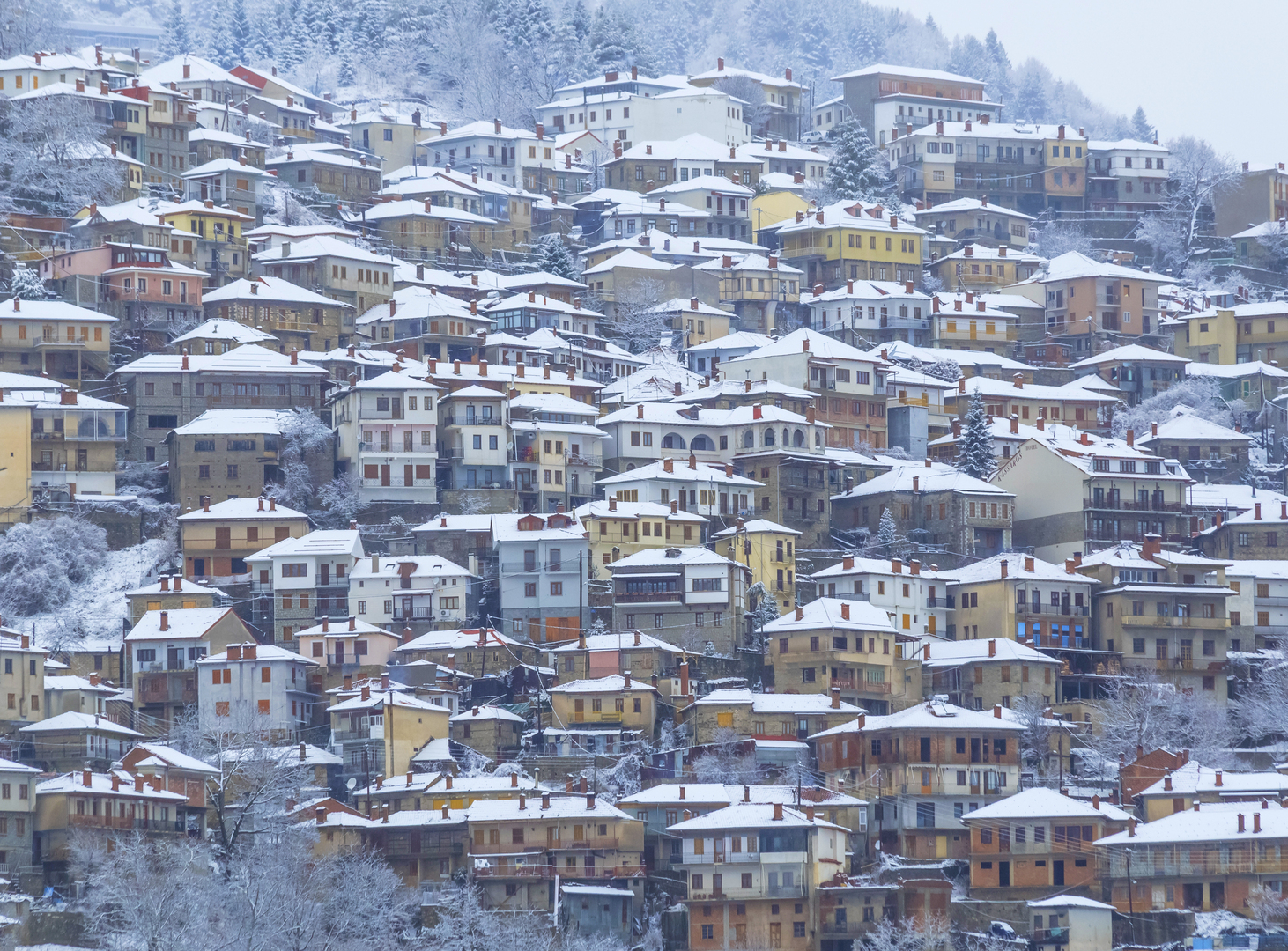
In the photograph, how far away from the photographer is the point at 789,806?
7275 centimetres

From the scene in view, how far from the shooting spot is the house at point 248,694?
7794cm

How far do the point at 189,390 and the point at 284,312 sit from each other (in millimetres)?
10790

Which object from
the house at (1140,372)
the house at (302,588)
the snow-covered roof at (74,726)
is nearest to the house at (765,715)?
the house at (302,588)

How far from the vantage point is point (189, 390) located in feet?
310

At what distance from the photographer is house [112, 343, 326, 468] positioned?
9406 centimetres

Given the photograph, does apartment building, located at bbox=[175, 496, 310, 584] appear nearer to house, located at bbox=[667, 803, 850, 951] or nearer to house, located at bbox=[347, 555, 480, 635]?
house, located at bbox=[347, 555, 480, 635]

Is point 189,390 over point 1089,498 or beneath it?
over

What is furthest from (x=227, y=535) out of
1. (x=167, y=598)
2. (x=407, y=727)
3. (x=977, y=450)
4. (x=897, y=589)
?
Answer: (x=977, y=450)

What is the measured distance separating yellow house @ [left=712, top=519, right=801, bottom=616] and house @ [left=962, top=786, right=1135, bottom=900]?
1836 cm

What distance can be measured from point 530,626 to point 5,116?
155ft

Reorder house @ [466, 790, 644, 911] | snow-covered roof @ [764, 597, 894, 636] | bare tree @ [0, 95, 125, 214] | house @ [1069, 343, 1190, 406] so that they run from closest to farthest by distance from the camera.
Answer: house @ [466, 790, 644, 911]
snow-covered roof @ [764, 597, 894, 636]
bare tree @ [0, 95, 125, 214]
house @ [1069, 343, 1190, 406]

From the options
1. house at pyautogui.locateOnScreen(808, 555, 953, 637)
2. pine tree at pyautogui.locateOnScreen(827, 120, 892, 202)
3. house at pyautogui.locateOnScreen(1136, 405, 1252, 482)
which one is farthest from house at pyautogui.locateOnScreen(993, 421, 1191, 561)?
pine tree at pyautogui.locateOnScreen(827, 120, 892, 202)

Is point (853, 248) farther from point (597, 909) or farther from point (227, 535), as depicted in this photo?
→ point (597, 909)

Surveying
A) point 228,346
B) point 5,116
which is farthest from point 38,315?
point 5,116
